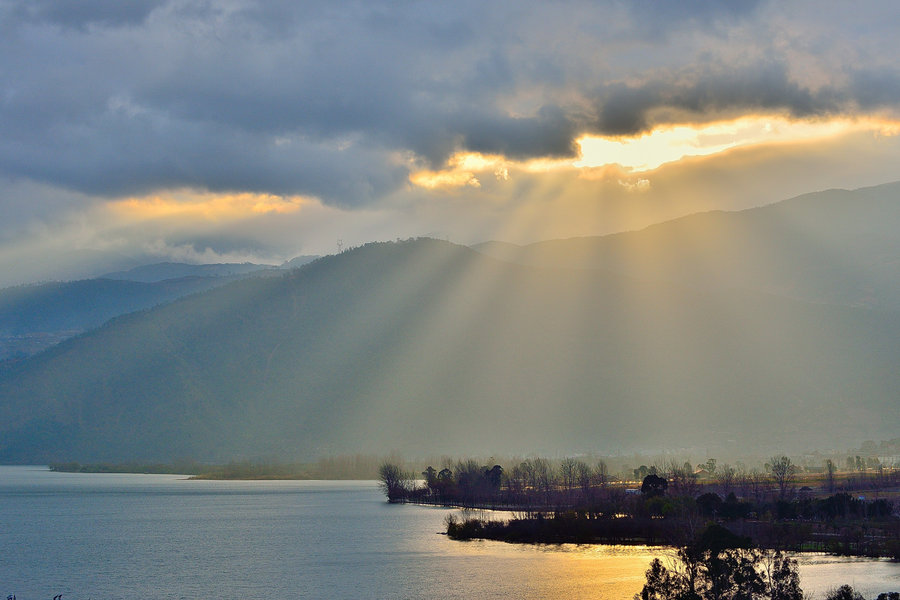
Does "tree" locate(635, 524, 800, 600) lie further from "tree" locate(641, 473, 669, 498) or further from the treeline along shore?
"tree" locate(641, 473, 669, 498)

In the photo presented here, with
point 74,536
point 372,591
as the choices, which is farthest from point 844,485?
point 74,536

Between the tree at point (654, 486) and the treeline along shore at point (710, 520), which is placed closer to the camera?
the treeline along shore at point (710, 520)

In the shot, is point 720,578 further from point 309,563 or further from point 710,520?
point 309,563

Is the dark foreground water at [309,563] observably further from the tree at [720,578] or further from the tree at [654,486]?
the tree at [654,486]

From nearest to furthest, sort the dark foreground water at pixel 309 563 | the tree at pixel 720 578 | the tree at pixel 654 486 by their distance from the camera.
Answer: the tree at pixel 720 578, the dark foreground water at pixel 309 563, the tree at pixel 654 486

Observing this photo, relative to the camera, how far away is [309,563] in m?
104

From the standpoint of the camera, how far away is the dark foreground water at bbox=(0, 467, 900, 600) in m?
84.4

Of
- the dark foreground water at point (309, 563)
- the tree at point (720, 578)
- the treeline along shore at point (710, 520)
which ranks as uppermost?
the tree at point (720, 578)

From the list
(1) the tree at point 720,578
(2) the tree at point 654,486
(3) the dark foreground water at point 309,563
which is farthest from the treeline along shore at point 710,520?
(1) the tree at point 720,578

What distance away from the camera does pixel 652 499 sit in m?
127

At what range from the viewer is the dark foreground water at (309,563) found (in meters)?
84.4

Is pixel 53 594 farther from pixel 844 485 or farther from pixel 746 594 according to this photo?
pixel 844 485

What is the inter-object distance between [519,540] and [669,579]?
2397 inches

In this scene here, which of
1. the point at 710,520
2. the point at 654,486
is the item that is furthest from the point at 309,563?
the point at 654,486
